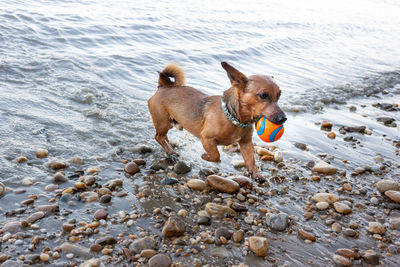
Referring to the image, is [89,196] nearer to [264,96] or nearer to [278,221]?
[278,221]

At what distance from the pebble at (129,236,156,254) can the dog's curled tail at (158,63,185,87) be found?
276cm

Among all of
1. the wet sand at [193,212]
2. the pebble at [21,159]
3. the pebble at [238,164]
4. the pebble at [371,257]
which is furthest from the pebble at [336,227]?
the pebble at [21,159]

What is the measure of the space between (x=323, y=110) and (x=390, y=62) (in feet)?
22.7

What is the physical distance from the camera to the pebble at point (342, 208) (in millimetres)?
3814

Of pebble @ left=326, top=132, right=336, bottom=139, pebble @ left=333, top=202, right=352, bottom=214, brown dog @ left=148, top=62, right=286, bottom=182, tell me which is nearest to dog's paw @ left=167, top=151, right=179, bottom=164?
brown dog @ left=148, top=62, right=286, bottom=182

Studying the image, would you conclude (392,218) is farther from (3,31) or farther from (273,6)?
(273,6)

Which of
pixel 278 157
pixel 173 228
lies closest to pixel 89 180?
pixel 173 228

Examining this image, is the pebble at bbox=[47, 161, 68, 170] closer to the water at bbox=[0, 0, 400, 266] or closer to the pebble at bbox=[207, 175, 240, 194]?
the water at bbox=[0, 0, 400, 266]

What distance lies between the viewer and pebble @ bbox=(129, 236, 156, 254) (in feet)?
9.62

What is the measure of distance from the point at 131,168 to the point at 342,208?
7.99 ft

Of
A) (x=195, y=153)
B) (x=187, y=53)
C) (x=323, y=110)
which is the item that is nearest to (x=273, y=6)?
(x=187, y=53)

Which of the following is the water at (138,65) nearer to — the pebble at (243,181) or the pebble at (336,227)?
the pebble at (243,181)

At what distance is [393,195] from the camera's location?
4109 mm

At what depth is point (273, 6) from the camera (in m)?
20.5
